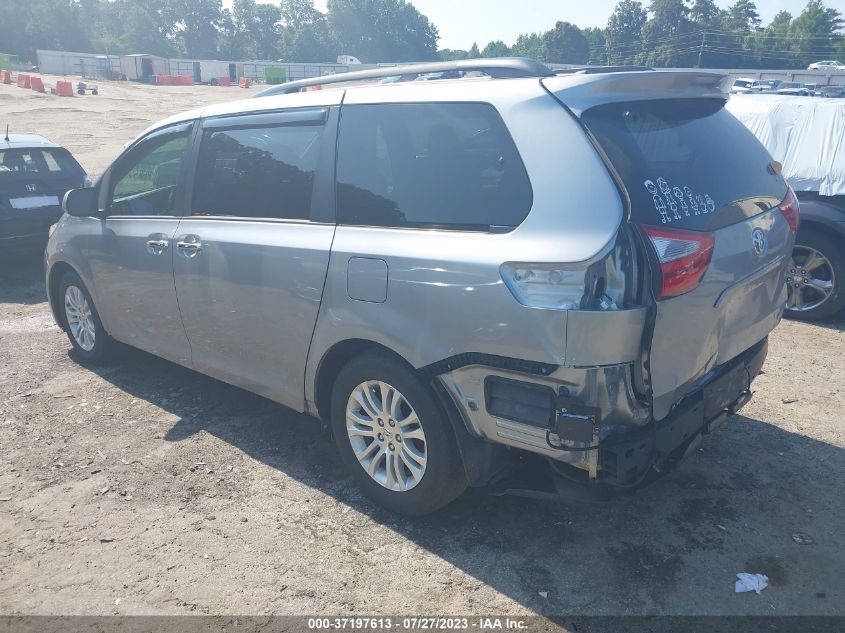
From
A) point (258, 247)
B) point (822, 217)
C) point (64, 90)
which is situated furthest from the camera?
point (64, 90)

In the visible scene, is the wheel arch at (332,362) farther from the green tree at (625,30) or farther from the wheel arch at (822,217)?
the green tree at (625,30)

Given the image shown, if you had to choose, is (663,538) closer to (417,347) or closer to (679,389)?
(679,389)

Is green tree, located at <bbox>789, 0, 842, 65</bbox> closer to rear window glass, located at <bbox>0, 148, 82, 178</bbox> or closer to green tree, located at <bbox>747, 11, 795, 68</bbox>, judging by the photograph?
green tree, located at <bbox>747, 11, 795, 68</bbox>

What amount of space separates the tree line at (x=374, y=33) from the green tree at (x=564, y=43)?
13cm

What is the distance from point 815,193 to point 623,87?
4162 millimetres

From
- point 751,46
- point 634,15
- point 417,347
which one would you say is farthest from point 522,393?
point 634,15

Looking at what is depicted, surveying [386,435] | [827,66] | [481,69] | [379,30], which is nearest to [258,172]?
[481,69]

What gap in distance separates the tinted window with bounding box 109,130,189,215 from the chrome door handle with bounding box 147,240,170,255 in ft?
0.64

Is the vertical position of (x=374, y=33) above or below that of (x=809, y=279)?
above

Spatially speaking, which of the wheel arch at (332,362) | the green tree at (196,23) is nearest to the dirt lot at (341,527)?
the wheel arch at (332,362)

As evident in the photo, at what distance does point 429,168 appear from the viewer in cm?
325

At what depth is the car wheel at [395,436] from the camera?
3213 mm

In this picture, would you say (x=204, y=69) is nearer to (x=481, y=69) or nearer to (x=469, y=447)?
(x=481, y=69)

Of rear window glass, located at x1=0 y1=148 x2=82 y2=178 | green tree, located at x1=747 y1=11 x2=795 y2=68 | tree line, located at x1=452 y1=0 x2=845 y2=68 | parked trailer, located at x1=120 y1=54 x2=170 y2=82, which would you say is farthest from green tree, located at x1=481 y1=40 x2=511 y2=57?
rear window glass, located at x1=0 y1=148 x2=82 y2=178
